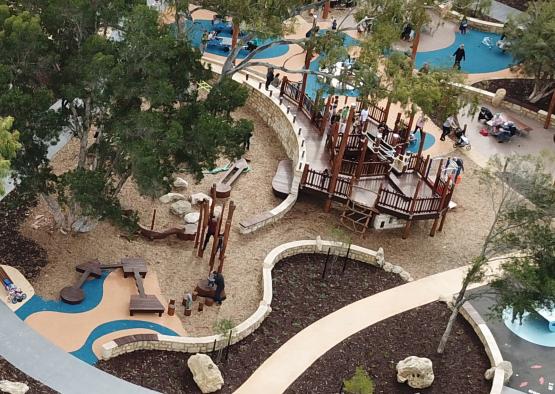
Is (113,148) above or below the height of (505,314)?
above

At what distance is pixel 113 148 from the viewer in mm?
24047

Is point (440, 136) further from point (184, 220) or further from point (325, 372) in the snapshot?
point (325, 372)

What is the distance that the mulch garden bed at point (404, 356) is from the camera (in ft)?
74.6

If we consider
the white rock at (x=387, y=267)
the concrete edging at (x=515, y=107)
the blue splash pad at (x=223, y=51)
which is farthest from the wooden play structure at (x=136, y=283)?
the concrete edging at (x=515, y=107)

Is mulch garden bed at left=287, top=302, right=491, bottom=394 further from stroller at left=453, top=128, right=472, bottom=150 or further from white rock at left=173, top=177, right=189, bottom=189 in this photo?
stroller at left=453, top=128, right=472, bottom=150

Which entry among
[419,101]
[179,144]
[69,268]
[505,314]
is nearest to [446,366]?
[505,314]

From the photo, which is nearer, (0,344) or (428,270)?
(0,344)

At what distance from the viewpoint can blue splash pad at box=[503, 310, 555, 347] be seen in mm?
25609

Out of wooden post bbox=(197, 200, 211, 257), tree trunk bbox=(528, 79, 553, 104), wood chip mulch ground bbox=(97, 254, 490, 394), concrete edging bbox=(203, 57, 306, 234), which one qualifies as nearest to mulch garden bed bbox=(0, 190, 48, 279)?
wood chip mulch ground bbox=(97, 254, 490, 394)

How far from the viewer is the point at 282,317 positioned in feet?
81.0

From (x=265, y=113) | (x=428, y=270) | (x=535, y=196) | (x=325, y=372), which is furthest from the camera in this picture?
(x=265, y=113)

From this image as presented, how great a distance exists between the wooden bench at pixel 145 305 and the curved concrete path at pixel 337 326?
11.3ft

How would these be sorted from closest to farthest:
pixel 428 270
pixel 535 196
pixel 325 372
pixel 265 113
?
pixel 535 196, pixel 325 372, pixel 428 270, pixel 265 113

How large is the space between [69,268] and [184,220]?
15.4ft
